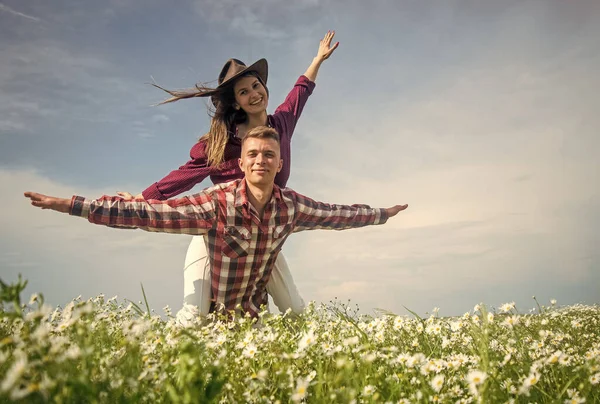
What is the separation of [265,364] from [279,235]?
114 inches

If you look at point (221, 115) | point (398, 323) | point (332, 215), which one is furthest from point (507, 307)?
point (221, 115)

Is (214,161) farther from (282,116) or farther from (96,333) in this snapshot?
(96,333)

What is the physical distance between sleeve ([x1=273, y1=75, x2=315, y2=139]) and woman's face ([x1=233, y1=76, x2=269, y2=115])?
18.3 inches

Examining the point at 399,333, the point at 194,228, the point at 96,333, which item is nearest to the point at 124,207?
the point at 194,228

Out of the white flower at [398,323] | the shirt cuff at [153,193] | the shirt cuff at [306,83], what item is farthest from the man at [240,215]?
the shirt cuff at [306,83]

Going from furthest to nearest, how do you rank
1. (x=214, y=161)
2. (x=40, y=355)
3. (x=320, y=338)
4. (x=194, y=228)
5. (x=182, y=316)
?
1. (x=214, y=161)
2. (x=182, y=316)
3. (x=194, y=228)
4. (x=320, y=338)
5. (x=40, y=355)

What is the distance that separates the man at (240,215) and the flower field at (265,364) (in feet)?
4.09

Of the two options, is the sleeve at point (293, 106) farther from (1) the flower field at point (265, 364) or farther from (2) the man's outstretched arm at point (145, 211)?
(1) the flower field at point (265, 364)

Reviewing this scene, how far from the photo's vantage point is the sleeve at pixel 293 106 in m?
7.44

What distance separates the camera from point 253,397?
2666 millimetres

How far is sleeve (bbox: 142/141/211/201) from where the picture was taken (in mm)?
6785

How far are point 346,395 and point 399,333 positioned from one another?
2486 millimetres

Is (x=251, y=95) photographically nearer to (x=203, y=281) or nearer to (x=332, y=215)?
(x=332, y=215)

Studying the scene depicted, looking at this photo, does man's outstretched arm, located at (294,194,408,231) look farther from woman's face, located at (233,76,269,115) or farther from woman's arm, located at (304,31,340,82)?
woman's arm, located at (304,31,340,82)
